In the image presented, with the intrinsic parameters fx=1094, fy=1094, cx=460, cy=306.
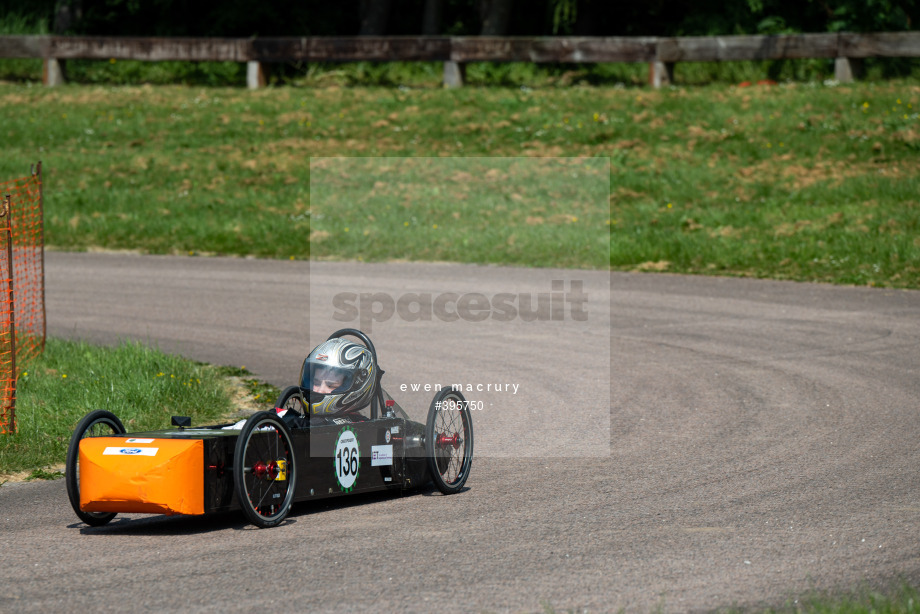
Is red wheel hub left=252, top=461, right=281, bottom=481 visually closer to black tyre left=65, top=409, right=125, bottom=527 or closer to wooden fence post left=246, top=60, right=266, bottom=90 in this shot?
black tyre left=65, top=409, right=125, bottom=527

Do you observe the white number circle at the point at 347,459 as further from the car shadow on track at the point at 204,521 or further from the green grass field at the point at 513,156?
the green grass field at the point at 513,156

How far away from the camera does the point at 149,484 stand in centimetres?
647

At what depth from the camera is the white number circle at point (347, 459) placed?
24.2 ft

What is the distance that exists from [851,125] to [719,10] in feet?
39.8

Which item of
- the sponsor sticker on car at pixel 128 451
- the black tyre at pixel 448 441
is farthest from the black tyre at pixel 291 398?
the sponsor sticker on car at pixel 128 451

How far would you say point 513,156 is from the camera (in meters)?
Answer: 24.2

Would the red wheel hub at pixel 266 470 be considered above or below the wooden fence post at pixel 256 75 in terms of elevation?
below

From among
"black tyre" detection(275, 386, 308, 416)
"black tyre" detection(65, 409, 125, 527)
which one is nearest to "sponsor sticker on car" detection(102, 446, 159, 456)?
"black tyre" detection(65, 409, 125, 527)

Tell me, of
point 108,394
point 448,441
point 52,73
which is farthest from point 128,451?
point 52,73

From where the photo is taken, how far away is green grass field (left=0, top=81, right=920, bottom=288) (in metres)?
19.1

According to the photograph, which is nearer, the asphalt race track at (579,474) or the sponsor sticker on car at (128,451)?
the asphalt race track at (579,474)

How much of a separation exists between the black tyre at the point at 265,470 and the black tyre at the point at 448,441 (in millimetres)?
1152

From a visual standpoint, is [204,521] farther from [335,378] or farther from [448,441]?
[448,441]

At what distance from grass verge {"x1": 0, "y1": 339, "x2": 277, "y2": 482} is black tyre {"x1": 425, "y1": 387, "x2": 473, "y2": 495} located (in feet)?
9.31
